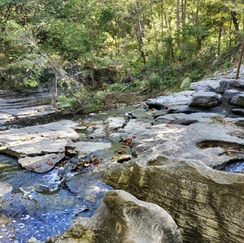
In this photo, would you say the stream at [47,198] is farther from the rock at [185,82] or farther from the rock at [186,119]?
the rock at [185,82]

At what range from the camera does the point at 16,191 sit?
4203 millimetres

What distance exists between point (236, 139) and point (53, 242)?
408 centimetres

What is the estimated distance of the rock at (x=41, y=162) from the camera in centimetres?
493

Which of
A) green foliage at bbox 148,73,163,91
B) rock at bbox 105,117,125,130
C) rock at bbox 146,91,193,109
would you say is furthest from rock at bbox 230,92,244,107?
green foliage at bbox 148,73,163,91

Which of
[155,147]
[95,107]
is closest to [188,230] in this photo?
[155,147]

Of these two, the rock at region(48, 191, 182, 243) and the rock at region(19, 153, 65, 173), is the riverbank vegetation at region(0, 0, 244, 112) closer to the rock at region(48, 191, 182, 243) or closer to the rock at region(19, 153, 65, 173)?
the rock at region(19, 153, 65, 173)

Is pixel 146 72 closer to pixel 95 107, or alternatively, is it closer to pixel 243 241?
pixel 95 107

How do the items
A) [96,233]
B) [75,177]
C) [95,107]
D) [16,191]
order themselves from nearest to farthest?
[96,233]
[16,191]
[75,177]
[95,107]

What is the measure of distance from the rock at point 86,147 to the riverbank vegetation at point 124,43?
7603 millimetres

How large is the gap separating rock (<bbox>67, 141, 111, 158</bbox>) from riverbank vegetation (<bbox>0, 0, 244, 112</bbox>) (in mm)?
7603

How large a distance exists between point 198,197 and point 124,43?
59.6 ft

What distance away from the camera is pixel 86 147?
5.85 m

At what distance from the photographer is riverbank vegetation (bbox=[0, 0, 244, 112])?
47.5 ft

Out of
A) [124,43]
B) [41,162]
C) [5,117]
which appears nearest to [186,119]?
[41,162]
